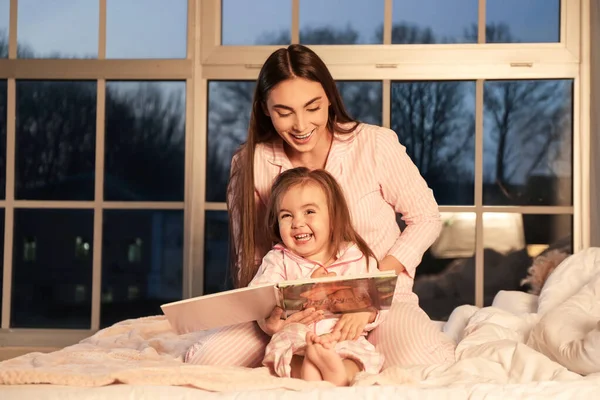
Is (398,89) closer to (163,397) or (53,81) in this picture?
(53,81)

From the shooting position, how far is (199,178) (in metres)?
3.61

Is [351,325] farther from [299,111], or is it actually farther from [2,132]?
[2,132]

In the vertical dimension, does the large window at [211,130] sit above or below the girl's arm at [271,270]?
above

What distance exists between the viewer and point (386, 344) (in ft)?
6.59

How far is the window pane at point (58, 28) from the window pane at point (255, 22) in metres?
0.55

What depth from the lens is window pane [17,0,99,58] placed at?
12.4 feet

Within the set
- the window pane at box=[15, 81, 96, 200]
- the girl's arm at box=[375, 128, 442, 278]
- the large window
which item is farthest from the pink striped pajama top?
the window pane at box=[15, 81, 96, 200]

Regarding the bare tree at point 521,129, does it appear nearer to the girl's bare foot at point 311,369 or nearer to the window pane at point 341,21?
the window pane at point 341,21

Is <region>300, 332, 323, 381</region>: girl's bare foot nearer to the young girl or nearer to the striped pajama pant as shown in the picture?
the young girl

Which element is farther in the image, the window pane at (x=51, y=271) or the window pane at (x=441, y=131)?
the window pane at (x=51, y=271)

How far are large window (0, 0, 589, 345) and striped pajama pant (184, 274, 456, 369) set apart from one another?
5.12 feet

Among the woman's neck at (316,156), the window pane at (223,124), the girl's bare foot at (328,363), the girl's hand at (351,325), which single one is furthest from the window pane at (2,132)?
the girl's bare foot at (328,363)

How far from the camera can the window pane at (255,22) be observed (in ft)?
12.1

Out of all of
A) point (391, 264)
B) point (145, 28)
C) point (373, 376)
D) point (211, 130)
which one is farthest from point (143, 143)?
point (373, 376)
